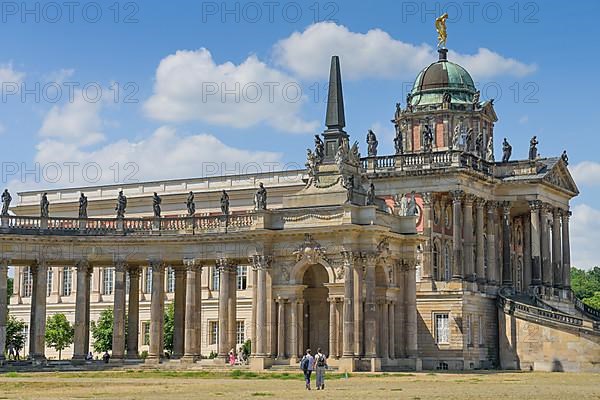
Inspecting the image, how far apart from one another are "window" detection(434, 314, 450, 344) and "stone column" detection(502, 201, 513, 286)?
41.8ft

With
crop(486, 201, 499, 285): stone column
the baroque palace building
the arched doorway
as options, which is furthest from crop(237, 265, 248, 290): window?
the arched doorway

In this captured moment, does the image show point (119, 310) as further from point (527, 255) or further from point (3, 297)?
point (527, 255)

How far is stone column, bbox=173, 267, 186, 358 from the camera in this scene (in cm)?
8238

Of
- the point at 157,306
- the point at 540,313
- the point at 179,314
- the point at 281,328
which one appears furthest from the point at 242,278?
the point at 281,328

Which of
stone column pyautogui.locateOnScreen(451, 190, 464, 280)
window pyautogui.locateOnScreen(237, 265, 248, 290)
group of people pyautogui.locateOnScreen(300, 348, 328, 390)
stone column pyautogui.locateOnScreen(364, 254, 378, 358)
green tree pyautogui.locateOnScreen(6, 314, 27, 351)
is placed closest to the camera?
group of people pyautogui.locateOnScreen(300, 348, 328, 390)

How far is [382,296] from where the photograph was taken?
73.5m

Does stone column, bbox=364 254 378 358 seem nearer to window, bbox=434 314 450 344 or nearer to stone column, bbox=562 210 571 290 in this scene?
window, bbox=434 314 450 344

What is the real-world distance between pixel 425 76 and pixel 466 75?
13.1 feet

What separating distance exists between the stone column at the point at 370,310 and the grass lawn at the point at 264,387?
3.39 m

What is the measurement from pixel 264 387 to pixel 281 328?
20.1 meters

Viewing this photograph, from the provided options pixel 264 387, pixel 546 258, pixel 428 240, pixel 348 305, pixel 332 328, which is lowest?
pixel 264 387

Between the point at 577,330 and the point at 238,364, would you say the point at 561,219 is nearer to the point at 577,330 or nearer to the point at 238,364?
the point at 577,330

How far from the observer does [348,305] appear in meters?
70.5

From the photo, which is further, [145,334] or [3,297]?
[145,334]
